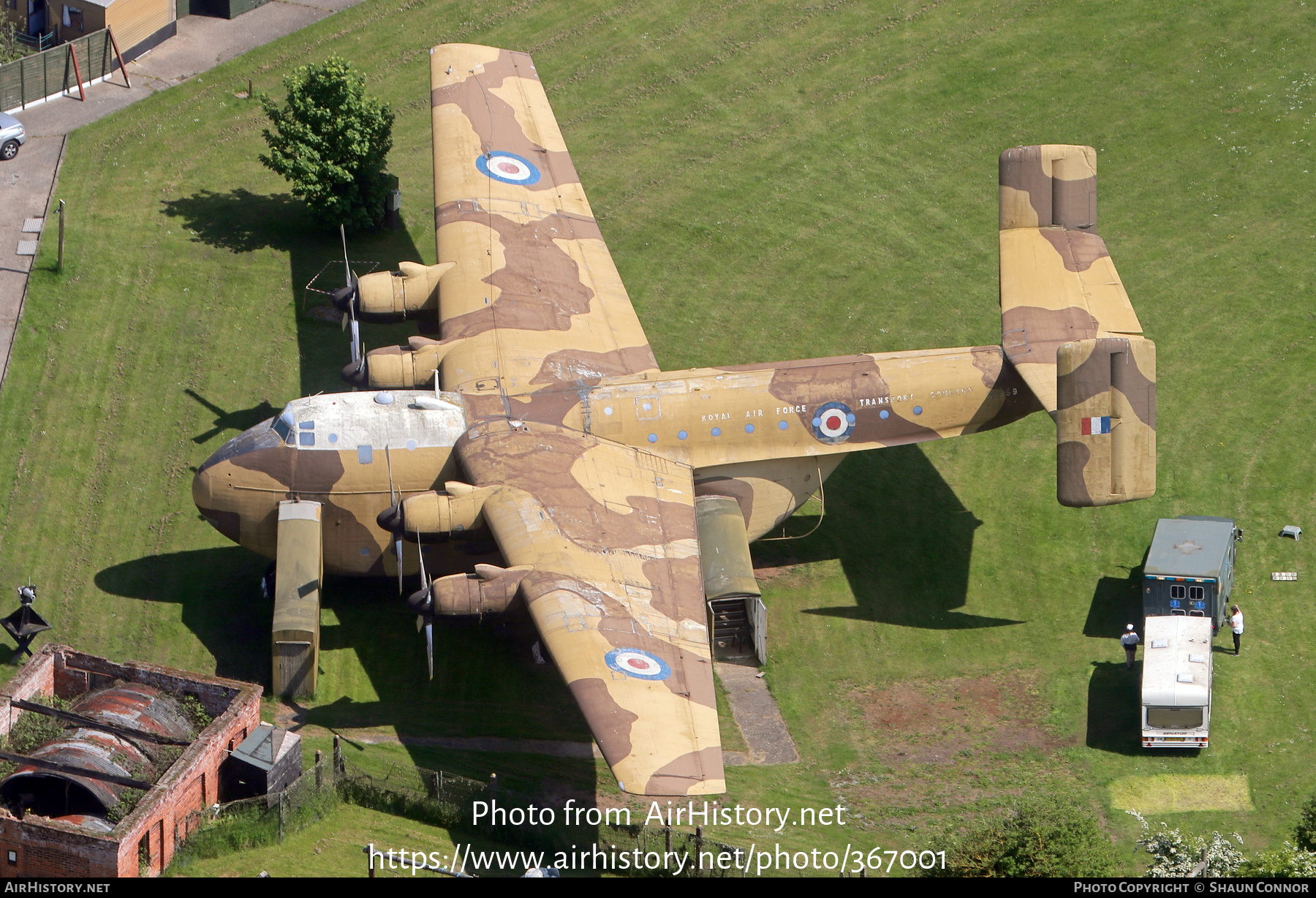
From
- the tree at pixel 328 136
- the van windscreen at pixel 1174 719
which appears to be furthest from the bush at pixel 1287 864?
the tree at pixel 328 136

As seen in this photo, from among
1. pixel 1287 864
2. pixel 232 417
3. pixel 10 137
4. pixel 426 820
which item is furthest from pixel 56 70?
pixel 1287 864

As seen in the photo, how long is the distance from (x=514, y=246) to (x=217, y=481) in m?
11.8

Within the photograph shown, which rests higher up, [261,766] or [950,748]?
[261,766]

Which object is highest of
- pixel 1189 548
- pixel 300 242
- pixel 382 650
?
pixel 300 242

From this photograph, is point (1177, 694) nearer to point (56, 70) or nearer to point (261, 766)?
point (261, 766)

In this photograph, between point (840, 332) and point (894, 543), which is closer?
point (894, 543)

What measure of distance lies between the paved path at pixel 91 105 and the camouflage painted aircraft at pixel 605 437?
47.5ft

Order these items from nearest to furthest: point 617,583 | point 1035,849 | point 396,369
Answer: point 1035,849 → point 617,583 → point 396,369

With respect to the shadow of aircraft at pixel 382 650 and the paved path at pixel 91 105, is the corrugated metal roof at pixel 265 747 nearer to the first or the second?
the shadow of aircraft at pixel 382 650

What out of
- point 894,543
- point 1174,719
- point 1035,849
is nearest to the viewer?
point 1035,849

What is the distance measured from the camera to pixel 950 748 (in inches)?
1430

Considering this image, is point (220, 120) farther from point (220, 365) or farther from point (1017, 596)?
point (1017, 596)

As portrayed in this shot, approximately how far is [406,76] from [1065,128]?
84.1ft

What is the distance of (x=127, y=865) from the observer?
28.8 m
